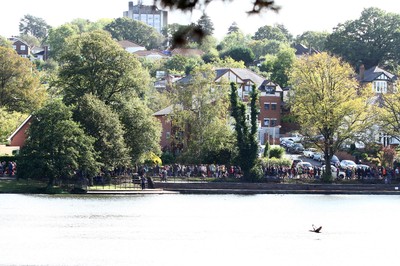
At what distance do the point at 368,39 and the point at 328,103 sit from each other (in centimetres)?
6282

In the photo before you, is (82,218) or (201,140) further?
(201,140)

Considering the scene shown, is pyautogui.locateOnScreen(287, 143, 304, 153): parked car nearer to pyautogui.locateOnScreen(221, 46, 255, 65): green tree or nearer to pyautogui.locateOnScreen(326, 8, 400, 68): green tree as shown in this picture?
pyautogui.locateOnScreen(326, 8, 400, 68): green tree

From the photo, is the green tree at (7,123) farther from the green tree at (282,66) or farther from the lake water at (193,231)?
the green tree at (282,66)

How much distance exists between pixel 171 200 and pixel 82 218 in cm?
1539

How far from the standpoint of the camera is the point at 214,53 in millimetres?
178125

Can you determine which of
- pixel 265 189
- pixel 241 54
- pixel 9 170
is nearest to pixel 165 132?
pixel 265 189

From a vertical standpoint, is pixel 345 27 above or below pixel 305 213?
above

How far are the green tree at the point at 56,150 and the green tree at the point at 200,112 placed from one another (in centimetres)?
1737

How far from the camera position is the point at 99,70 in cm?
8319

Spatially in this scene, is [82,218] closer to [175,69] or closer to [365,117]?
[365,117]

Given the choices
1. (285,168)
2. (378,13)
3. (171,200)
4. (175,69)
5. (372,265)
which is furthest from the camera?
(175,69)

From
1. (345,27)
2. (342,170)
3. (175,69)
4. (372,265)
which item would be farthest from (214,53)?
(372,265)

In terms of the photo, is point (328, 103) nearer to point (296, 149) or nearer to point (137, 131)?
point (137, 131)

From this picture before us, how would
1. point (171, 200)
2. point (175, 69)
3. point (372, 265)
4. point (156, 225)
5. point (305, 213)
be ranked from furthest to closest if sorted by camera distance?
1. point (175, 69)
2. point (171, 200)
3. point (305, 213)
4. point (156, 225)
5. point (372, 265)
